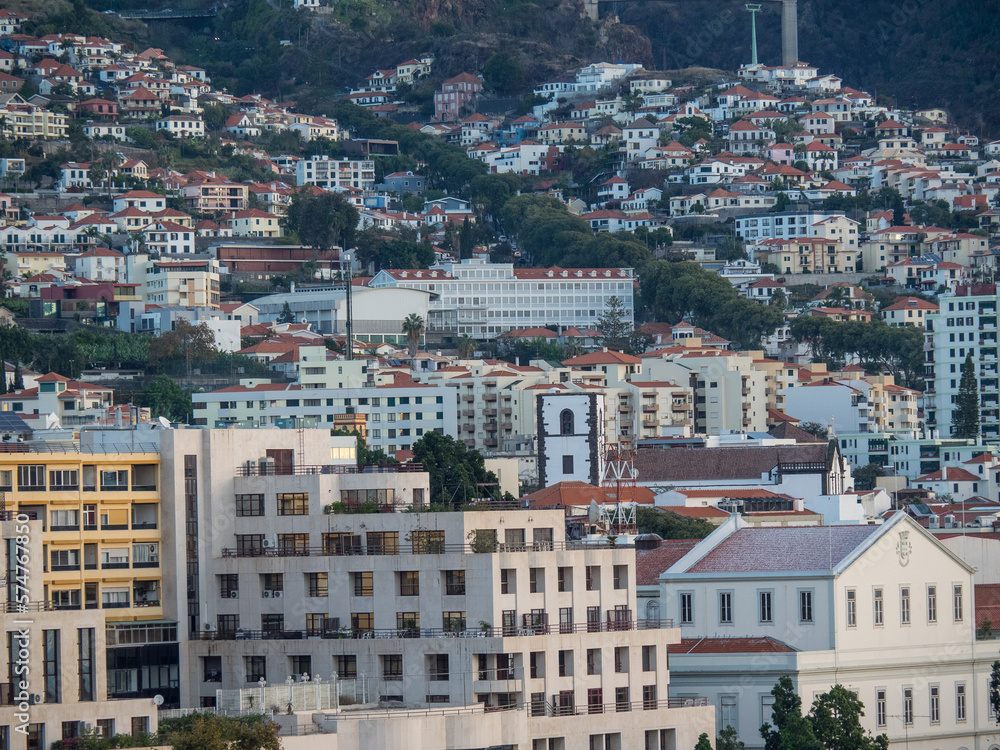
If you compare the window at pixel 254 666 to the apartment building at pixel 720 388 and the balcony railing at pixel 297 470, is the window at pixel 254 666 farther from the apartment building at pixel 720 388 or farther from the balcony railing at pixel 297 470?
the apartment building at pixel 720 388

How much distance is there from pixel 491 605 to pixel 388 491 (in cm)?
630

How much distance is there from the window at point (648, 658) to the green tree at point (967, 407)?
92.5m

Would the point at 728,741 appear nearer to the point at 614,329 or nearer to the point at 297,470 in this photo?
the point at 297,470

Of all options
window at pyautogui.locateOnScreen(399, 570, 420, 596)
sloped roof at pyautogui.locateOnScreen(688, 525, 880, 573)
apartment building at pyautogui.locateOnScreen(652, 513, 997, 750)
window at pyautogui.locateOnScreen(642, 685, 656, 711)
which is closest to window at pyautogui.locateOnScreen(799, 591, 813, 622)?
apartment building at pyautogui.locateOnScreen(652, 513, 997, 750)

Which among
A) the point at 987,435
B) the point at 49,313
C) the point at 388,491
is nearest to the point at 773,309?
the point at 987,435

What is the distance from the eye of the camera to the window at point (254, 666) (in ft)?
195

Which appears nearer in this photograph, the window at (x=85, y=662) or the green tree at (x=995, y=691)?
the window at (x=85, y=662)

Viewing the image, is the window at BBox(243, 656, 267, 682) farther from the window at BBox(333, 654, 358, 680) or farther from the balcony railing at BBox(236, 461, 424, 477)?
the balcony railing at BBox(236, 461, 424, 477)

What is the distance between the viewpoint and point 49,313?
521 feet

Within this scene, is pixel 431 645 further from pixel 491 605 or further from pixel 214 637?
pixel 214 637

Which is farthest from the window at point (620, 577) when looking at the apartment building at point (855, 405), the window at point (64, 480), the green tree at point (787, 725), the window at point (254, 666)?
the apartment building at point (855, 405)

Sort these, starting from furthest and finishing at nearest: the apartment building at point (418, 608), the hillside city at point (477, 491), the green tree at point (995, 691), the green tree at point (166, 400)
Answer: the green tree at point (166, 400), the green tree at point (995, 691), the apartment building at point (418, 608), the hillside city at point (477, 491)

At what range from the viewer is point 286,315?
Answer: 167 m

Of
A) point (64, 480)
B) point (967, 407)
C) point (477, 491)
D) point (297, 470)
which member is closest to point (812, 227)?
point (967, 407)
